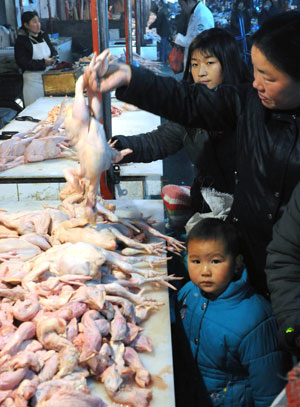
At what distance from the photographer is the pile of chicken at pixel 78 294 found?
1.88m

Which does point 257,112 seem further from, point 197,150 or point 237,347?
point 237,347

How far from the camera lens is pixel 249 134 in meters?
2.41

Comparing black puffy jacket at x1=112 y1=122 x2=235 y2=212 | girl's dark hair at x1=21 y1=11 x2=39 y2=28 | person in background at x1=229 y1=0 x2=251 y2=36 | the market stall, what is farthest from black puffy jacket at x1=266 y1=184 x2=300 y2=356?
person in background at x1=229 y1=0 x2=251 y2=36

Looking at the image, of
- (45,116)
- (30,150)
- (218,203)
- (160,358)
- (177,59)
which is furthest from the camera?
(177,59)

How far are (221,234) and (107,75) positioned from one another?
95 cm

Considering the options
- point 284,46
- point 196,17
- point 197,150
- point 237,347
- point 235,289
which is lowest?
point 237,347

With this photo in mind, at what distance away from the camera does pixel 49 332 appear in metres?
2.04

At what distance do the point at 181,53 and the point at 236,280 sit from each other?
7323 millimetres

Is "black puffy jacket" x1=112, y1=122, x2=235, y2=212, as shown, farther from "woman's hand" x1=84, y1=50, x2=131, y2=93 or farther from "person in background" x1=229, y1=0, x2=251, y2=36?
"person in background" x1=229, y1=0, x2=251, y2=36

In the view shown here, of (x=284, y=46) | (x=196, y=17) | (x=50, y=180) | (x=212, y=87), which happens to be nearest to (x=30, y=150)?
(x=50, y=180)

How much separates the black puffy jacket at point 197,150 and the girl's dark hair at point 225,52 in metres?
0.38

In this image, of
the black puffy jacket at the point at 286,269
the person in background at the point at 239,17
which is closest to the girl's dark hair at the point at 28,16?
the person in background at the point at 239,17

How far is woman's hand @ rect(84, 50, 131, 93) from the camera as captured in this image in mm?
2277

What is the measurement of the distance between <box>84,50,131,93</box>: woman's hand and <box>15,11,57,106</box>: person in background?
238 inches
